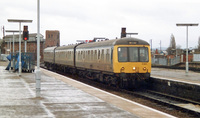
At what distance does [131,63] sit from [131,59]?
252 millimetres

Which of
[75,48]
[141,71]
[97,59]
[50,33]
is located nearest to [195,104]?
[141,71]

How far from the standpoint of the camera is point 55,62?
140 feet

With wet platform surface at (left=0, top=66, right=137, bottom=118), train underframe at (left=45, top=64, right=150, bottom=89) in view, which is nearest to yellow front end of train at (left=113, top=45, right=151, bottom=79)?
train underframe at (left=45, top=64, right=150, bottom=89)

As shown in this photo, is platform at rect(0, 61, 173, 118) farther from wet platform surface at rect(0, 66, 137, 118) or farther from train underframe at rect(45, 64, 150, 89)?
train underframe at rect(45, 64, 150, 89)

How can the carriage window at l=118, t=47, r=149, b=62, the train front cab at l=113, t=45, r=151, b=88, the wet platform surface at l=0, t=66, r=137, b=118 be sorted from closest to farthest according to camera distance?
the wet platform surface at l=0, t=66, r=137, b=118
the train front cab at l=113, t=45, r=151, b=88
the carriage window at l=118, t=47, r=149, b=62

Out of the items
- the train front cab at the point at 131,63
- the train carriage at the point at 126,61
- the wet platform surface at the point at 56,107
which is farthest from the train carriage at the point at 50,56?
the wet platform surface at the point at 56,107

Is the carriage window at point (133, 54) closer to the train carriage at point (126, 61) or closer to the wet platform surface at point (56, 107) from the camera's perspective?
the train carriage at point (126, 61)

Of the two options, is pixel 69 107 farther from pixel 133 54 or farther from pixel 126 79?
pixel 133 54

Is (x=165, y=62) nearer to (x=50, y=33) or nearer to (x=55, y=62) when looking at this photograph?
(x=55, y=62)

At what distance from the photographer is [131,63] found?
20.0 metres

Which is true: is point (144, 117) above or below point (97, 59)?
below

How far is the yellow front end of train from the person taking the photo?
19.8 meters

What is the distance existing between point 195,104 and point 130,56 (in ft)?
18.9

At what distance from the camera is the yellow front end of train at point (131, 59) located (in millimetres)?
19812
